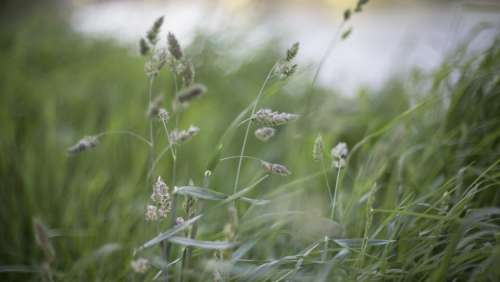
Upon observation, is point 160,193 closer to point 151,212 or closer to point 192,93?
point 151,212

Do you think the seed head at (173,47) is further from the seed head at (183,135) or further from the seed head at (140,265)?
the seed head at (140,265)

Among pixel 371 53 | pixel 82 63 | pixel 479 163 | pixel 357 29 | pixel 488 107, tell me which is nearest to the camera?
pixel 479 163

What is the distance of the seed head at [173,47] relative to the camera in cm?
82

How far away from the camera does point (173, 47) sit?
32.5 inches

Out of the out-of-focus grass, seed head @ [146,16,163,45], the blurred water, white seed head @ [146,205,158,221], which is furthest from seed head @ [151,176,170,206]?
the blurred water

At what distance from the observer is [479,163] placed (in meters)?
1.28

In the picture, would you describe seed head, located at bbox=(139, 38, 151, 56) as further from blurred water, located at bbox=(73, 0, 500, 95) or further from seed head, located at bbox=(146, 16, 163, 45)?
blurred water, located at bbox=(73, 0, 500, 95)

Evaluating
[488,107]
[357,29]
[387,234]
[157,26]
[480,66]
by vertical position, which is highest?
[357,29]

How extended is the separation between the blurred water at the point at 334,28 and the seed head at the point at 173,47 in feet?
3.45

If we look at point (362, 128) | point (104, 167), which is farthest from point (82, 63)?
point (362, 128)

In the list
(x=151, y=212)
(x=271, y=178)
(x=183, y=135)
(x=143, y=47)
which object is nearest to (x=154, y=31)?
(x=143, y=47)

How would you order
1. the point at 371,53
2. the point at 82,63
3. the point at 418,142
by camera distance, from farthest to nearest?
the point at 371,53, the point at 82,63, the point at 418,142

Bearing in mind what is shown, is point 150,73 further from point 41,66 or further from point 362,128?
point 41,66

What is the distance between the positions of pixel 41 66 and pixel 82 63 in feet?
0.84
